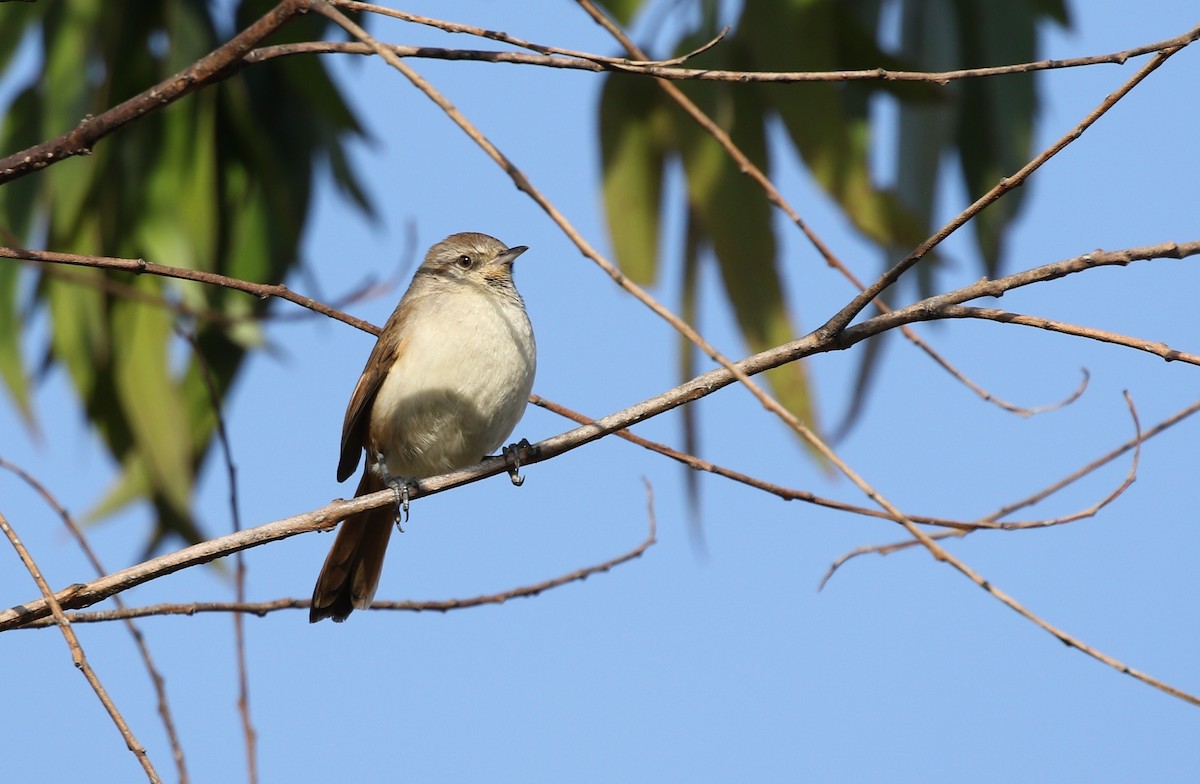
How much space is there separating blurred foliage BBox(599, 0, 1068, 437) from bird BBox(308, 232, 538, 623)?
80 cm

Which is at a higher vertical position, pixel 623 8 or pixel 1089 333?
pixel 623 8

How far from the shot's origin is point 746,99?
4930 millimetres

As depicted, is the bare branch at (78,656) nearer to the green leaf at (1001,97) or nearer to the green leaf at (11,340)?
the green leaf at (11,340)

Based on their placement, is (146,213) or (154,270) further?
(146,213)

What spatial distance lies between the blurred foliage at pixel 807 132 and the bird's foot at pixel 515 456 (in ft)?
3.87

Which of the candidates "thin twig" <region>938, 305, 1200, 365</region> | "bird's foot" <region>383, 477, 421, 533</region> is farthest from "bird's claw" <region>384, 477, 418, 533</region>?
"thin twig" <region>938, 305, 1200, 365</region>

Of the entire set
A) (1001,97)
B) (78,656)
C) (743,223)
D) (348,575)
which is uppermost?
(1001,97)

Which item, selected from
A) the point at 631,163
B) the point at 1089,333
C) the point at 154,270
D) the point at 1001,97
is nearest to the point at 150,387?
the point at 631,163

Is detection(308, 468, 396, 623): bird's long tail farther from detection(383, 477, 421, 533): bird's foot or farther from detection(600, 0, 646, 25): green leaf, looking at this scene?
detection(600, 0, 646, 25): green leaf

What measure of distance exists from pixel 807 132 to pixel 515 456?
199cm

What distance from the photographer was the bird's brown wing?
14.3 feet

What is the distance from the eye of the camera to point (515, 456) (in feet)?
11.0

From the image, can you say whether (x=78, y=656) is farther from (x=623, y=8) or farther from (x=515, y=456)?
(x=623, y=8)

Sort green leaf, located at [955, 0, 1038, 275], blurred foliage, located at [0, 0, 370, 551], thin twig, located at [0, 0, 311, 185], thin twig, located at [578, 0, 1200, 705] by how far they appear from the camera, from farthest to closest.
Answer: green leaf, located at [955, 0, 1038, 275], blurred foliage, located at [0, 0, 370, 551], thin twig, located at [0, 0, 311, 185], thin twig, located at [578, 0, 1200, 705]
